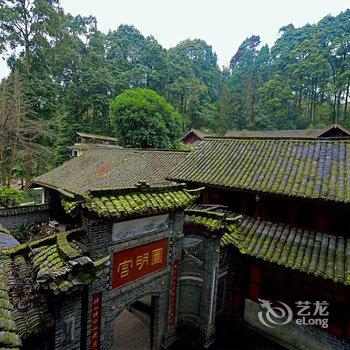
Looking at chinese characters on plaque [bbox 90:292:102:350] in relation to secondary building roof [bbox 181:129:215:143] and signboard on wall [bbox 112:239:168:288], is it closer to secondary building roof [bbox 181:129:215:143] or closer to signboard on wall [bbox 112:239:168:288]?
signboard on wall [bbox 112:239:168:288]

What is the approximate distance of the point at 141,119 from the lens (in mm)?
27891

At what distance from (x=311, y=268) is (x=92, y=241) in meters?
6.38

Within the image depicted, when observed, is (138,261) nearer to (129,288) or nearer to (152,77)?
(129,288)

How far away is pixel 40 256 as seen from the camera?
5.77 m

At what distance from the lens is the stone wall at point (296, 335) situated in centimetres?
880

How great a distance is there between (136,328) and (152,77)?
45.1 meters

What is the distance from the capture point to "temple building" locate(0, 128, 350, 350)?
5.59 metres

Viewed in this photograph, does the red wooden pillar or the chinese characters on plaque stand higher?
the chinese characters on plaque

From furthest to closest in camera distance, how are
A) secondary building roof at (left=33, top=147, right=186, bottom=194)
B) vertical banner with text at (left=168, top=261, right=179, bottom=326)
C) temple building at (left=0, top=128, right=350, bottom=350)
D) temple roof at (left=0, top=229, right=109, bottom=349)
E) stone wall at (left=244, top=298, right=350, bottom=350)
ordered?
secondary building roof at (left=33, top=147, right=186, bottom=194), stone wall at (left=244, top=298, right=350, bottom=350), vertical banner with text at (left=168, top=261, right=179, bottom=326), temple building at (left=0, top=128, right=350, bottom=350), temple roof at (left=0, top=229, right=109, bottom=349)

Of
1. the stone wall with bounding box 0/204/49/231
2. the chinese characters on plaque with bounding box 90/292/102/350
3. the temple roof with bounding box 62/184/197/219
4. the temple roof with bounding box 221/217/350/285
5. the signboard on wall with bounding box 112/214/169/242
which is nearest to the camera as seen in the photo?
the temple roof with bounding box 62/184/197/219

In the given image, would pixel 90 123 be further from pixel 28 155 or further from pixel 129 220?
pixel 129 220

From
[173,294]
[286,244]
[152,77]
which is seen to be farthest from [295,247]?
[152,77]

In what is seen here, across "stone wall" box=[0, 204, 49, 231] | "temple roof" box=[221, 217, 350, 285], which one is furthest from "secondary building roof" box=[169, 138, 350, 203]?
"stone wall" box=[0, 204, 49, 231]

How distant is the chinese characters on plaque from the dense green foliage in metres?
22.6
